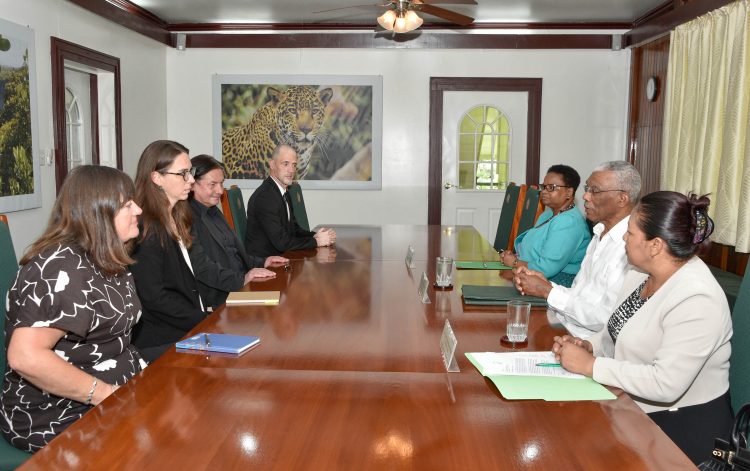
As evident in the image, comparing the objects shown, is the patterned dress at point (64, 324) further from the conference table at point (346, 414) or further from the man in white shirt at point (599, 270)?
the man in white shirt at point (599, 270)

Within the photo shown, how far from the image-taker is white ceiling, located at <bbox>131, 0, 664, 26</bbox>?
6.02 metres

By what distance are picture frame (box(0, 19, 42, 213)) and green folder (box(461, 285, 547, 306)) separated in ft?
10.5

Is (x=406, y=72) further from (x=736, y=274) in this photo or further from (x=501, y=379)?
(x=501, y=379)

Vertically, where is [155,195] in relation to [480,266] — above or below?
above

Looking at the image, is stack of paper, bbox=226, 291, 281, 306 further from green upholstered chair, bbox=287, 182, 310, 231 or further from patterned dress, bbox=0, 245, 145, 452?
green upholstered chair, bbox=287, 182, 310, 231

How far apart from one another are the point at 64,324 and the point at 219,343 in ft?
1.26

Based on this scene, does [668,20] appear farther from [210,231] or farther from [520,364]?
[520,364]

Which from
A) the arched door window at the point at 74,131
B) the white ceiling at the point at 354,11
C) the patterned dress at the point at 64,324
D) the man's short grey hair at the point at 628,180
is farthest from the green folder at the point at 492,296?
the arched door window at the point at 74,131


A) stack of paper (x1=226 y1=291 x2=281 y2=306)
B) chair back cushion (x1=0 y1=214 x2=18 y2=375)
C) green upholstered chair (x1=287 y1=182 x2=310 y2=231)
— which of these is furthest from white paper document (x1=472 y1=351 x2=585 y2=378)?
green upholstered chair (x1=287 y1=182 x2=310 y2=231)

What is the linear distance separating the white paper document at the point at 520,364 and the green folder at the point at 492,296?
0.59m

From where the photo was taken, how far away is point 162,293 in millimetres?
2533

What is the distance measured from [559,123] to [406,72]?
165 cm

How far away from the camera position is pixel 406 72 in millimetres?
7043

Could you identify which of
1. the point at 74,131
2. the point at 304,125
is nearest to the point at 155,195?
the point at 74,131
